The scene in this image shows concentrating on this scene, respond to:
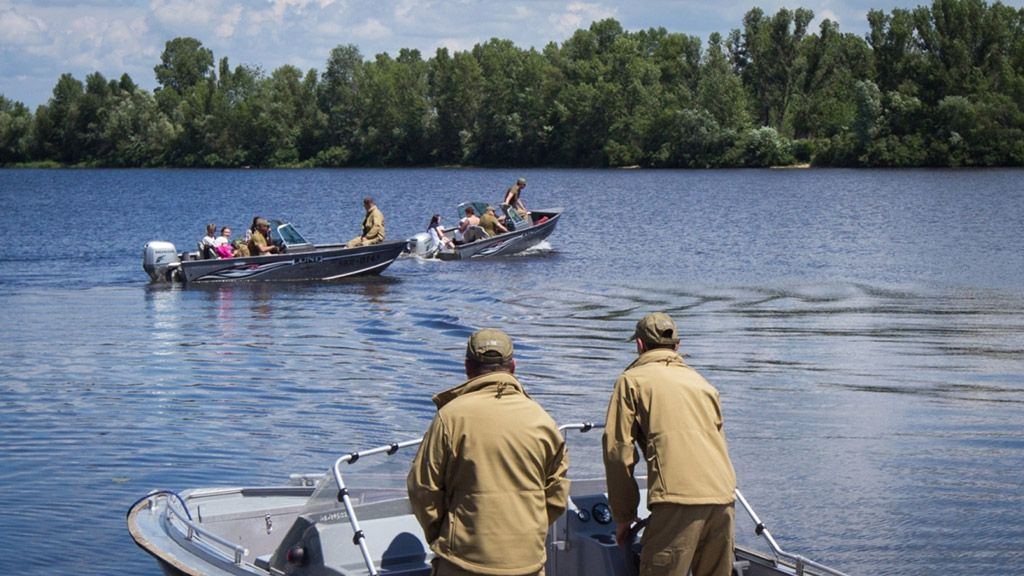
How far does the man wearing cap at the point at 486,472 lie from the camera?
5746 millimetres

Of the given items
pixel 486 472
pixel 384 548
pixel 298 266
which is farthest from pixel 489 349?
pixel 298 266

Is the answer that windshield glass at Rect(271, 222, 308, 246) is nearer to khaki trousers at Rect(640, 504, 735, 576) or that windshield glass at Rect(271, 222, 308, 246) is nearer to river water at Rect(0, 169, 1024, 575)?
Result: river water at Rect(0, 169, 1024, 575)

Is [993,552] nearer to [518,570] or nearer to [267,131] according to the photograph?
[518,570]

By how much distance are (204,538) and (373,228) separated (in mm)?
21882

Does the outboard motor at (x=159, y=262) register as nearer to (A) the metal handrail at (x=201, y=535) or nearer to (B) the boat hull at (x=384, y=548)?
(A) the metal handrail at (x=201, y=535)

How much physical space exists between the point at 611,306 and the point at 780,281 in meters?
5.65

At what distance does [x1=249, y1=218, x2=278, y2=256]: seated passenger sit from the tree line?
7607 cm

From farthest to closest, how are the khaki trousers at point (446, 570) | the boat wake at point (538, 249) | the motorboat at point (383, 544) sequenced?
1. the boat wake at point (538, 249)
2. the motorboat at point (383, 544)
3. the khaki trousers at point (446, 570)

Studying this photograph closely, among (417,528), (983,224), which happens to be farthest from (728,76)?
(417,528)

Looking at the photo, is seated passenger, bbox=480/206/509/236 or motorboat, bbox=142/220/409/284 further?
seated passenger, bbox=480/206/509/236

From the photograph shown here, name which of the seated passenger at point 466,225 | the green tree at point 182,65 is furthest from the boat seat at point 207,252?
the green tree at point 182,65

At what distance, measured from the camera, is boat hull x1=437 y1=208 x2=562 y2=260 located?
3312cm

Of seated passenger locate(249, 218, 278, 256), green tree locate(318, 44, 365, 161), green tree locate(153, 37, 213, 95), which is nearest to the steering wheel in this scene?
seated passenger locate(249, 218, 278, 256)

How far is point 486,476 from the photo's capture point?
18.9 feet
